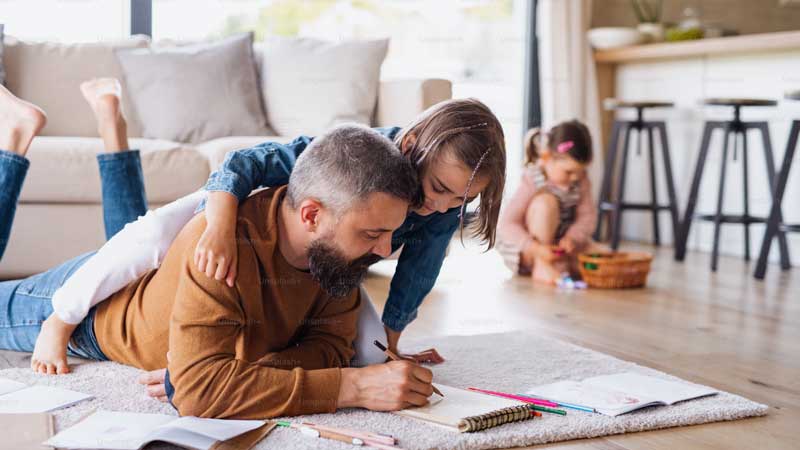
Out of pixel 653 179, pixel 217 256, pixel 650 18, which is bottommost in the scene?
pixel 653 179

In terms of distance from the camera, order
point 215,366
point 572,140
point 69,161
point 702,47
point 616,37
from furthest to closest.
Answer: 1. point 616,37
2. point 702,47
3. point 572,140
4. point 69,161
5. point 215,366

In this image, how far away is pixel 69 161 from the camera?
3201 millimetres

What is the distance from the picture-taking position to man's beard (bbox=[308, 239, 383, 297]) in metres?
1.65

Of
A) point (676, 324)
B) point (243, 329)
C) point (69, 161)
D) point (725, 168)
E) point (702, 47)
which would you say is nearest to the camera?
point (243, 329)

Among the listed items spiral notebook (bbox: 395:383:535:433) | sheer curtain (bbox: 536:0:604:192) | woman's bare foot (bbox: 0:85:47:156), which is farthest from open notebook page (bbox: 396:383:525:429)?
sheer curtain (bbox: 536:0:604:192)

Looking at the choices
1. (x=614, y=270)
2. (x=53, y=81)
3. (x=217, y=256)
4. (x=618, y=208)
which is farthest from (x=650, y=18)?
(x=217, y=256)

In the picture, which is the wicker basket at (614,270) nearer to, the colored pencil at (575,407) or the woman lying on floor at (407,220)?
the woman lying on floor at (407,220)

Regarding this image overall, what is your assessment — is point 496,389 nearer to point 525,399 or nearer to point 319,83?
point 525,399

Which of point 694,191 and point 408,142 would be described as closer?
point 408,142

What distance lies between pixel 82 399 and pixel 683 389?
50.7 inches

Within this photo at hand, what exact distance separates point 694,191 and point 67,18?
10.5 feet

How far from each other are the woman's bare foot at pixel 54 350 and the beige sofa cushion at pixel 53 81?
1912 mm

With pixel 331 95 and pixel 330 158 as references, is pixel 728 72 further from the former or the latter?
pixel 330 158

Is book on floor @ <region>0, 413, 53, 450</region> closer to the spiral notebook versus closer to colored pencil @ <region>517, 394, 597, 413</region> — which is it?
A: the spiral notebook
